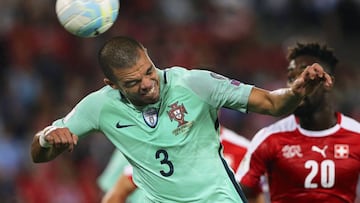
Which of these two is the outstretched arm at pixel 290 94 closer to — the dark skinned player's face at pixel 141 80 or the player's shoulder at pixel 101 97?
the dark skinned player's face at pixel 141 80

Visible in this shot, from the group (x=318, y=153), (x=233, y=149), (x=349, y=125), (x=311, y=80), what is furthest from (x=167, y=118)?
(x=233, y=149)

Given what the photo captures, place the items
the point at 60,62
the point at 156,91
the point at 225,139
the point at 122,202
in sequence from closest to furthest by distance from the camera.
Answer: the point at 156,91 < the point at 122,202 < the point at 225,139 < the point at 60,62

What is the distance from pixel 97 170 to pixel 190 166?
20.5 feet

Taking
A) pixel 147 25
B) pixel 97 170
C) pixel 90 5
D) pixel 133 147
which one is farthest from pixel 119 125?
pixel 147 25

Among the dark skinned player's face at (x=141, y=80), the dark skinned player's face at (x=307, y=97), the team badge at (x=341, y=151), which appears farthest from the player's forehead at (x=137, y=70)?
the team badge at (x=341, y=151)

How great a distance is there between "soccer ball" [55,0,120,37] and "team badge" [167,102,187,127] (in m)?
0.65

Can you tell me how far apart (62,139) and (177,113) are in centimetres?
72

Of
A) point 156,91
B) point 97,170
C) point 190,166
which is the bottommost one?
point 97,170

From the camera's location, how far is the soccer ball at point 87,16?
623 centimetres

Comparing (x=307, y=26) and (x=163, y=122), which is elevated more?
(x=163, y=122)

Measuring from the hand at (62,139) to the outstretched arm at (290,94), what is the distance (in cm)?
99

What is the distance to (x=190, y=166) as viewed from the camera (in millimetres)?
6020

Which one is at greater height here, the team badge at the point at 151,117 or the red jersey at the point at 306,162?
the team badge at the point at 151,117

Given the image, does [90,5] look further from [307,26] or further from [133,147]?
[307,26]
